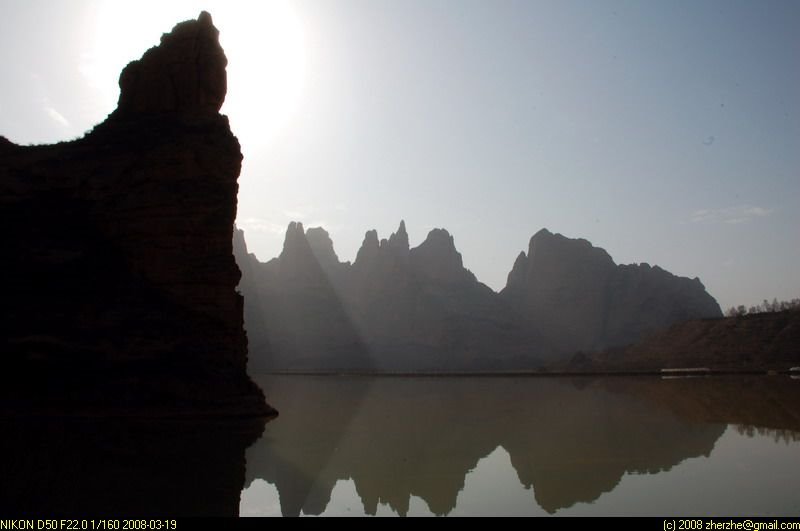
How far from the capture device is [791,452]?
17875 mm

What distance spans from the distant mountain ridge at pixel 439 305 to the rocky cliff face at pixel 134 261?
4215 inches

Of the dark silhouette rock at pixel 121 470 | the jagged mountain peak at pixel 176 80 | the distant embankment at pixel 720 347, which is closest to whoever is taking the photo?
the dark silhouette rock at pixel 121 470

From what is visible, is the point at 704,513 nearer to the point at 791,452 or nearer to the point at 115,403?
the point at 791,452

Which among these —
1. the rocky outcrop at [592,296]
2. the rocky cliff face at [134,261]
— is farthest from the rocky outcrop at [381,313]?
the rocky cliff face at [134,261]

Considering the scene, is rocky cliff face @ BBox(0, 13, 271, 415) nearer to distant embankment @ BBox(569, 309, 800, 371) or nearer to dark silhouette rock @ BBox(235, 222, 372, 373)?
distant embankment @ BBox(569, 309, 800, 371)

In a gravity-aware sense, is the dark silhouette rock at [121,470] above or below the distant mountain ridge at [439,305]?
below

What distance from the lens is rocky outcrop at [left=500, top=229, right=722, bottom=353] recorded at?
163875 mm

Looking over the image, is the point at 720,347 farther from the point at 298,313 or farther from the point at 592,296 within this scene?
the point at 298,313

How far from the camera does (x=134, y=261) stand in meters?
35.7

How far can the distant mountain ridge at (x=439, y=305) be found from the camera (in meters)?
152

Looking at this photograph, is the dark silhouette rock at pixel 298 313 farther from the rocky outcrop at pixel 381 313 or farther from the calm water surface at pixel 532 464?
the calm water surface at pixel 532 464

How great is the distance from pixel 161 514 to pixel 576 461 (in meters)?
11.1

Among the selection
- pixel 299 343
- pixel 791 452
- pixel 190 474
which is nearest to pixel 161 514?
pixel 190 474

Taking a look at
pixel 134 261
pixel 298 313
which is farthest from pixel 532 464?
pixel 298 313
